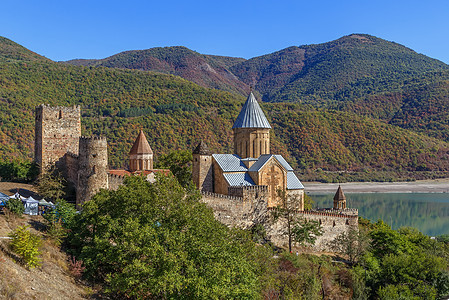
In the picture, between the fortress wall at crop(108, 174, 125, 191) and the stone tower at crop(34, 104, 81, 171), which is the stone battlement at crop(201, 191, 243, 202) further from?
the stone tower at crop(34, 104, 81, 171)

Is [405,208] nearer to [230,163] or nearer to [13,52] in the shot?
[230,163]

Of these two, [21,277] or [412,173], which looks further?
[412,173]

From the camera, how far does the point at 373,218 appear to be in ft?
157

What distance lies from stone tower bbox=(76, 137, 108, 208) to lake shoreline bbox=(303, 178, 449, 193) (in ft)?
165

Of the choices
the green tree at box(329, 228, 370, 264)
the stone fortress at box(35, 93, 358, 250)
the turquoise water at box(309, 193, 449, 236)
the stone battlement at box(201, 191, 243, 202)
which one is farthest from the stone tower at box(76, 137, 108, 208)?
the turquoise water at box(309, 193, 449, 236)

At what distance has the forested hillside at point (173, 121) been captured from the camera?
171ft

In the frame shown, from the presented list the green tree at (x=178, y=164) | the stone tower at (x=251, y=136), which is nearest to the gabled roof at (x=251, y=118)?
the stone tower at (x=251, y=136)

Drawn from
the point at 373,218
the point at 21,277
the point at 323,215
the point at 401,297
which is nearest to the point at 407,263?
the point at 401,297

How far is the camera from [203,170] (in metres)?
25.6

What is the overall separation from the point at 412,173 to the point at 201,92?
40.2m

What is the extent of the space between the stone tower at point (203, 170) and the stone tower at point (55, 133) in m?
6.65

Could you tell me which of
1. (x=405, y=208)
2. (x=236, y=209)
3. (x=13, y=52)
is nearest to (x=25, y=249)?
(x=236, y=209)

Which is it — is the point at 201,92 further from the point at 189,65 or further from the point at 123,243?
the point at 189,65

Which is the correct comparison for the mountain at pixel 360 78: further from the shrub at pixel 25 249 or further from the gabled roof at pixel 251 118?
the shrub at pixel 25 249
